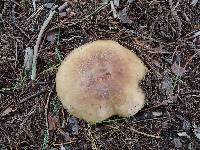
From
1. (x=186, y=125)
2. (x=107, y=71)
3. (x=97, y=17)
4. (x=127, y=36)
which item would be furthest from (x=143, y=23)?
(x=186, y=125)

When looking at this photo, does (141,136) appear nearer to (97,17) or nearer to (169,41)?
(169,41)

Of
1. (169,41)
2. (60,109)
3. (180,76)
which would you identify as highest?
(169,41)

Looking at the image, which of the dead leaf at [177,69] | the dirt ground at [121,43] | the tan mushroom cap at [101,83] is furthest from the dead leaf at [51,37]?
the dead leaf at [177,69]

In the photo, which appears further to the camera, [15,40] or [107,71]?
[15,40]

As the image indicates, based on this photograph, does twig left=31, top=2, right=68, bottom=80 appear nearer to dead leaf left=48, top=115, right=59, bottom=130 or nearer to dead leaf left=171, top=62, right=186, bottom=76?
dead leaf left=48, top=115, right=59, bottom=130

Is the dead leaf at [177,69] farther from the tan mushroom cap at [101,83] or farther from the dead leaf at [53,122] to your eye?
the dead leaf at [53,122]

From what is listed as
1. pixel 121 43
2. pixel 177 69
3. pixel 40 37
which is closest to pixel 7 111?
pixel 40 37
